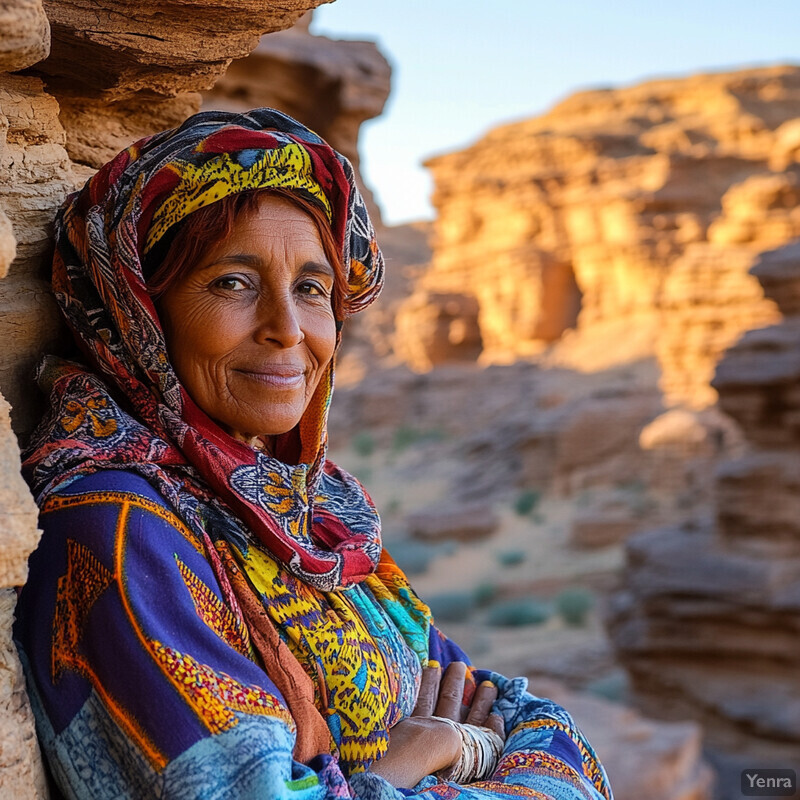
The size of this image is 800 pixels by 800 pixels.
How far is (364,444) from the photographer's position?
82.0 ft

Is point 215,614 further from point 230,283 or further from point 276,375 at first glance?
point 230,283

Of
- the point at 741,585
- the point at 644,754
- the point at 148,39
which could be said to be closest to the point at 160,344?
the point at 148,39

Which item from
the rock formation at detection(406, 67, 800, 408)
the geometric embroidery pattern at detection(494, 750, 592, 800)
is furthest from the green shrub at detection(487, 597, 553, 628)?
the geometric embroidery pattern at detection(494, 750, 592, 800)

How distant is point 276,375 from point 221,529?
0.28 meters

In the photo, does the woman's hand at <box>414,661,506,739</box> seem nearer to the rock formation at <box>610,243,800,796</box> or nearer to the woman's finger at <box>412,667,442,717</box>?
the woman's finger at <box>412,667,442,717</box>

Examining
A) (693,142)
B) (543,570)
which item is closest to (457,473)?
(543,570)

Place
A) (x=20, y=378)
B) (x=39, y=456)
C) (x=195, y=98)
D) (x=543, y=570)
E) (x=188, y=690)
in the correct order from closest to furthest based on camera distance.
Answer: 1. (x=188, y=690)
2. (x=39, y=456)
3. (x=20, y=378)
4. (x=195, y=98)
5. (x=543, y=570)

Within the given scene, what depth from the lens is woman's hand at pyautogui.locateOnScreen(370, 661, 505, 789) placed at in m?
1.71

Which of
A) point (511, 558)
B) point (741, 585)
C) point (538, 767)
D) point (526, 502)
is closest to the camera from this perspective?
point (538, 767)

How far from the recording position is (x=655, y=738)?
633cm

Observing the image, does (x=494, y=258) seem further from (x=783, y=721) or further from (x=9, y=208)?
(x=9, y=208)

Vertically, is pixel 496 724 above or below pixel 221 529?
below

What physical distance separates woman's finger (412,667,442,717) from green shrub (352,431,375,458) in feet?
73.8

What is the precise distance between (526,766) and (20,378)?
1135 mm
